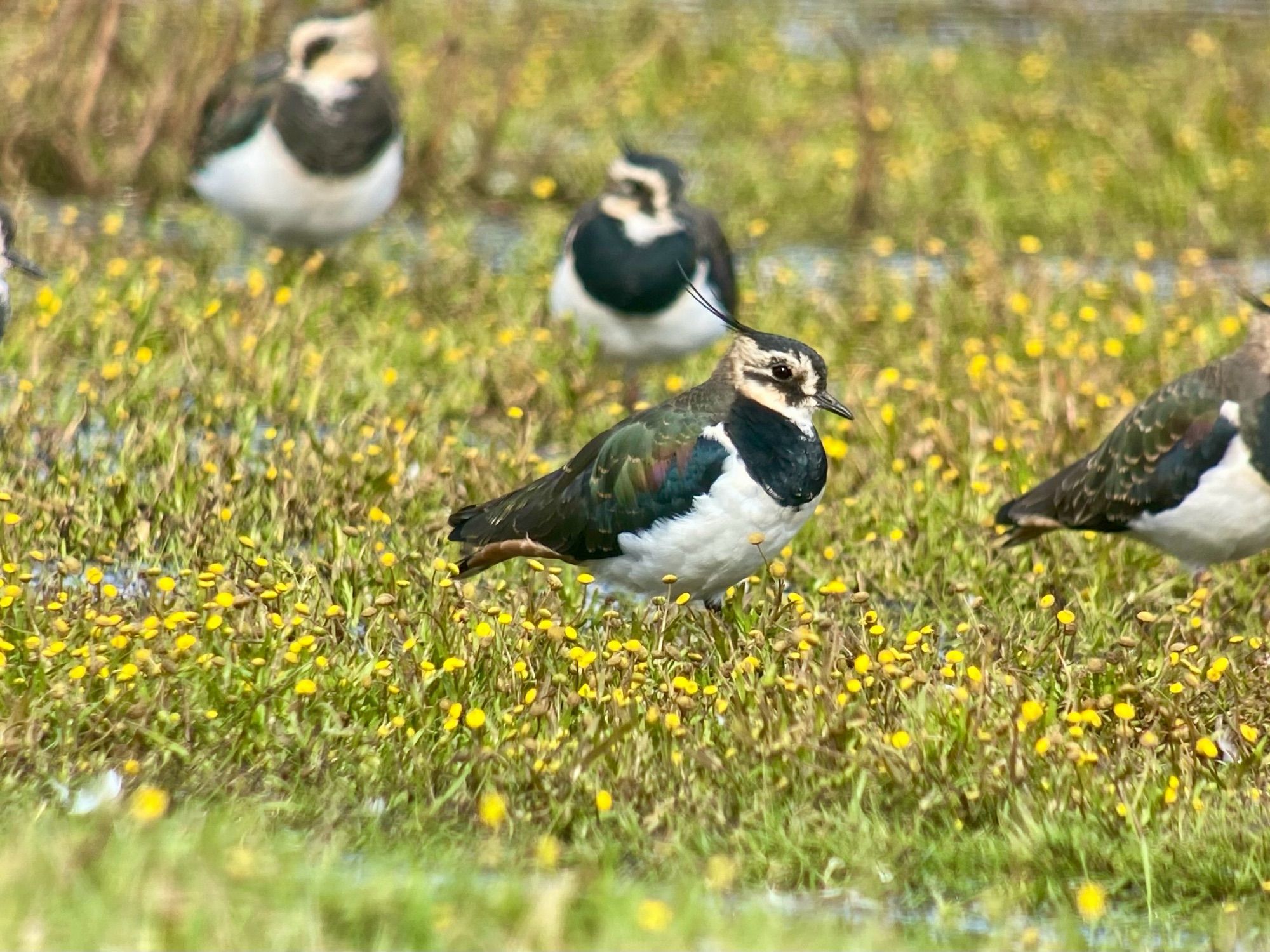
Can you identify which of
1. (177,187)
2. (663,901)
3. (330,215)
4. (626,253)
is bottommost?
(177,187)

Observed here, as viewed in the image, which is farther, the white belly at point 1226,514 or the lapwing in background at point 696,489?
the white belly at point 1226,514

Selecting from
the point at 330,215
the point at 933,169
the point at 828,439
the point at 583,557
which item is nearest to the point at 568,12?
the point at 933,169

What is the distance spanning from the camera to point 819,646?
5629mm

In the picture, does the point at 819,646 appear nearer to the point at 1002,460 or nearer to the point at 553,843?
the point at 553,843

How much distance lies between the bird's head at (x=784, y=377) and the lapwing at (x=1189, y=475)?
101 centimetres

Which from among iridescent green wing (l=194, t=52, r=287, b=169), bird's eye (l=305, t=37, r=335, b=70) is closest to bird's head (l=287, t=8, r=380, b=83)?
bird's eye (l=305, t=37, r=335, b=70)

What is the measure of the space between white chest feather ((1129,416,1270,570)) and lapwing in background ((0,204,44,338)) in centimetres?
401

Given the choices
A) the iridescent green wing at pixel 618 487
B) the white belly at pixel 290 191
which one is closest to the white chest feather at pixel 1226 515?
the iridescent green wing at pixel 618 487

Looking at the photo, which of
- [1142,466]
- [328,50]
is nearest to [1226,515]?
[1142,466]

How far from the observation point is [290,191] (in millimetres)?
9922

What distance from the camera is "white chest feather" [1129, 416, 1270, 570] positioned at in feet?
20.3

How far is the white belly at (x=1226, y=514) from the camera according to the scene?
619 cm

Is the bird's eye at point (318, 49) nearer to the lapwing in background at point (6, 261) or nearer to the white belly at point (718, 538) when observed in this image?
the lapwing in background at point (6, 261)

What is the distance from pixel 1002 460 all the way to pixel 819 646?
2.30 metres
